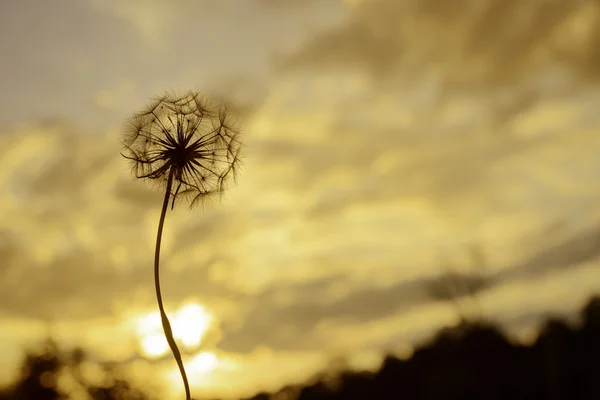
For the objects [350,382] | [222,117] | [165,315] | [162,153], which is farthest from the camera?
[350,382]

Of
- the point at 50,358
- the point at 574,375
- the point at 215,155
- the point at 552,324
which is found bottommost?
the point at 574,375

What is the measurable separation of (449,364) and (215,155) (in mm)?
16884

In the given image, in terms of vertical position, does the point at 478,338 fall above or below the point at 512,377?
above

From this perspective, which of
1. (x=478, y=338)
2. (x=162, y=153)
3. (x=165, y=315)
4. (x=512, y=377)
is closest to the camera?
(x=165, y=315)

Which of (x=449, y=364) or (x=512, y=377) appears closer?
(x=512, y=377)

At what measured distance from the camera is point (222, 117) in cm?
1487

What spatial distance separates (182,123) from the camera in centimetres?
1417

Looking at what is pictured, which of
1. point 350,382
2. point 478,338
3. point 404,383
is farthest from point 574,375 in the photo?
point 350,382

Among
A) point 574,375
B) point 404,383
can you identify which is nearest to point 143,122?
point 574,375

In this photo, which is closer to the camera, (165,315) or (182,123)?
(165,315)

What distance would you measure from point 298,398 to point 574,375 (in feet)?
79.2

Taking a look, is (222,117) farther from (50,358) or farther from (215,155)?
(50,358)

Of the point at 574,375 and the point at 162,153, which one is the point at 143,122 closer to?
the point at 162,153

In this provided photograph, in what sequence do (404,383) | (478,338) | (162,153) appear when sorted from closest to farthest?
(162,153)
(478,338)
(404,383)
